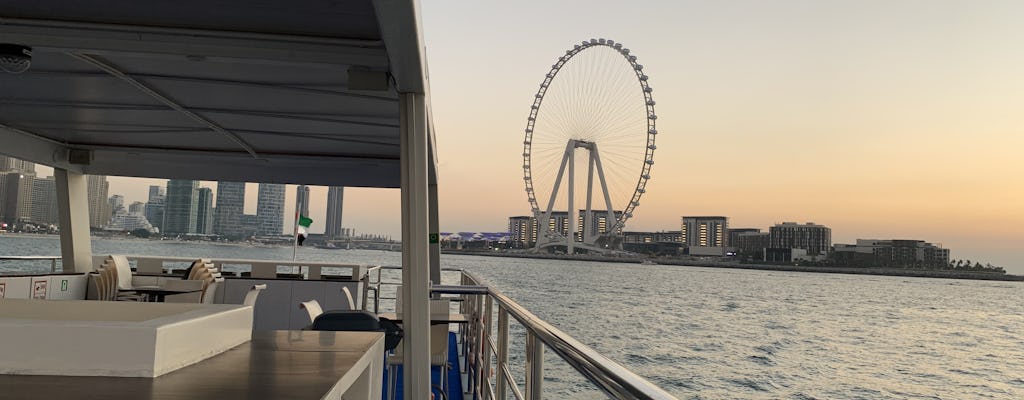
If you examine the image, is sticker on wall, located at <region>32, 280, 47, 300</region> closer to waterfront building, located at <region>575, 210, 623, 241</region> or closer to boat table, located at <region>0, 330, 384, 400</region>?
boat table, located at <region>0, 330, 384, 400</region>

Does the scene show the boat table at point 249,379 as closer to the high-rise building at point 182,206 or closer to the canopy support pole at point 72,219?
the canopy support pole at point 72,219

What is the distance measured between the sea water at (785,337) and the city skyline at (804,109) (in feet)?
12.5

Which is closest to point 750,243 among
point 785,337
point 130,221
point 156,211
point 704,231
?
point 704,231

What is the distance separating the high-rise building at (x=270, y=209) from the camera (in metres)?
25.2

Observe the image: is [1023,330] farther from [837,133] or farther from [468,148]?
[468,148]

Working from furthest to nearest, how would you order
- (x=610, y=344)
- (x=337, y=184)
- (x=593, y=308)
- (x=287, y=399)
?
(x=593, y=308), (x=610, y=344), (x=337, y=184), (x=287, y=399)

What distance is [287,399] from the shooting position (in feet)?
2.46

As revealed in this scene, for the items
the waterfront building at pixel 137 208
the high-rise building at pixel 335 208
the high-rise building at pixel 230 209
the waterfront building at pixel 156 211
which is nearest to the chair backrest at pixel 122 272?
the high-rise building at pixel 335 208

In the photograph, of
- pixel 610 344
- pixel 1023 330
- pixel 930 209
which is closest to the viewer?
pixel 610 344

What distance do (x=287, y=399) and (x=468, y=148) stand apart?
23.5m

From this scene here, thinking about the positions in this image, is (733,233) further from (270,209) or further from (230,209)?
(230,209)

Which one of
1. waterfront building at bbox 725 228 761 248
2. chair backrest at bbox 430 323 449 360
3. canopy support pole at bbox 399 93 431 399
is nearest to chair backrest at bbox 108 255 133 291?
chair backrest at bbox 430 323 449 360

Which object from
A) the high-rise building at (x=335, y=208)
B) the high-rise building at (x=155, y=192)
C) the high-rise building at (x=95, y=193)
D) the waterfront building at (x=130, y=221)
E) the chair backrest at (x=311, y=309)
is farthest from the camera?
the high-rise building at (x=155, y=192)

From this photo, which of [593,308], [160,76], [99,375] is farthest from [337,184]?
[593,308]
